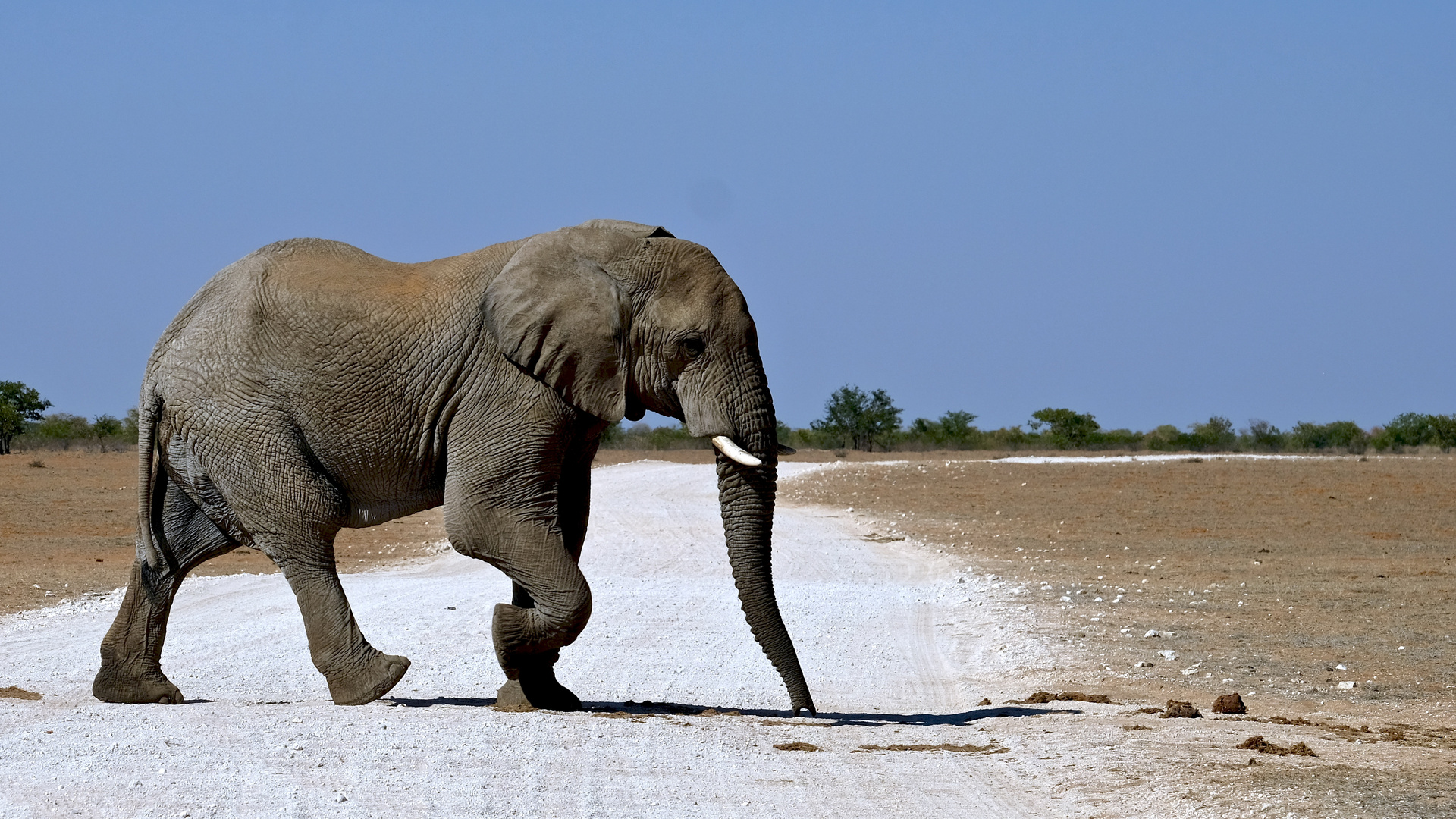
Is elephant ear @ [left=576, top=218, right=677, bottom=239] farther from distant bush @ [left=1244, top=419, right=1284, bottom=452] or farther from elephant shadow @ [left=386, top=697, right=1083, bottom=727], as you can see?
distant bush @ [left=1244, top=419, right=1284, bottom=452]

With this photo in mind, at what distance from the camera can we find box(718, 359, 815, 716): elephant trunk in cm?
930

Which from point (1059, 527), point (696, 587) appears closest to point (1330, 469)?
point (1059, 527)

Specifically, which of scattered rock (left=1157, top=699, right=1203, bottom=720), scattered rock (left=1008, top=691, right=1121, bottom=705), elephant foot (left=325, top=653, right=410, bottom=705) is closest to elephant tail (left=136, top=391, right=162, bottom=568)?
elephant foot (left=325, top=653, right=410, bottom=705)

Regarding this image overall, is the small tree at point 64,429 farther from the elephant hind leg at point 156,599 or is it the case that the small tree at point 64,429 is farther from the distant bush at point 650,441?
the elephant hind leg at point 156,599

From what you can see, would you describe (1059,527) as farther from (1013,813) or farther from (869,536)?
(1013,813)

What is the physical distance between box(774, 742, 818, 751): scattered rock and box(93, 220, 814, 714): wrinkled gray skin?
1.30 metres

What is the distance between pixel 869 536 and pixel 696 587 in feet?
28.0

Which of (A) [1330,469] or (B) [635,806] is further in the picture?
(A) [1330,469]

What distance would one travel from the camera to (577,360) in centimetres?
908

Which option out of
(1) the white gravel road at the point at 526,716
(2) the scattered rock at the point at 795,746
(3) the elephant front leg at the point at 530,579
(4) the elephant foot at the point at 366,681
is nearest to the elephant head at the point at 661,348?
(3) the elephant front leg at the point at 530,579

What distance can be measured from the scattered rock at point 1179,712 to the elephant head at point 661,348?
7.04 ft

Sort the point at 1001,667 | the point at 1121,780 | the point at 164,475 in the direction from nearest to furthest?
the point at 1121,780 < the point at 164,475 < the point at 1001,667

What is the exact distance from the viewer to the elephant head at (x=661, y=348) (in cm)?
911

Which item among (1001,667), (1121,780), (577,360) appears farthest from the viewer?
(1001,667)
